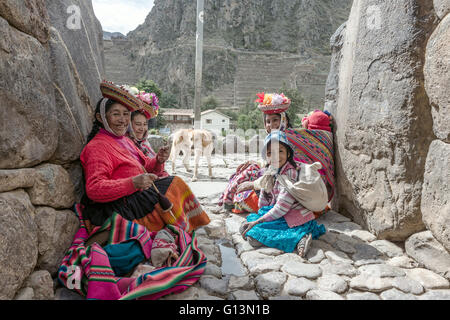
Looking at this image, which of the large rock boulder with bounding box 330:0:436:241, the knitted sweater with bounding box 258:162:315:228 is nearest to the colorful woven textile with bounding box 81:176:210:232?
the knitted sweater with bounding box 258:162:315:228

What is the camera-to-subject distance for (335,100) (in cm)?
363

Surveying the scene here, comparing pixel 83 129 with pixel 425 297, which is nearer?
pixel 425 297

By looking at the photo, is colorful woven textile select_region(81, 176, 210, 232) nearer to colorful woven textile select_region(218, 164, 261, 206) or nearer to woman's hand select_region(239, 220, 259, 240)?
woman's hand select_region(239, 220, 259, 240)

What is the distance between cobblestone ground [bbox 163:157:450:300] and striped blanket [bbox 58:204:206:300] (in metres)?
0.11

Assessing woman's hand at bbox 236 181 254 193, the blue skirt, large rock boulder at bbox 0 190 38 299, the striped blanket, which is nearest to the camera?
large rock boulder at bbox 0 190 38 299

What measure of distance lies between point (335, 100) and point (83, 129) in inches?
111

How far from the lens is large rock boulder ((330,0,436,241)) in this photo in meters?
2.24

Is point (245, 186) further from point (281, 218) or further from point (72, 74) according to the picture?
point (72, 74)

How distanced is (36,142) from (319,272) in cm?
198

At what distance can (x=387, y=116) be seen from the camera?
8.06 ft

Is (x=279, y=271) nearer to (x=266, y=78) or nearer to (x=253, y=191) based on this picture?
(x=253, y=191)

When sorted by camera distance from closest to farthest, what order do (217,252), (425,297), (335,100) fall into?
(425,297)
(217,252)
(335,100)

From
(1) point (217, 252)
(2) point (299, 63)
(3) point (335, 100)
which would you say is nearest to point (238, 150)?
(3) point (335, 100)

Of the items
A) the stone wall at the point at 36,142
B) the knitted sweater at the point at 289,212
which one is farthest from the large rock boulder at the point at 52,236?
the knitted sweater at the point at 289,212
